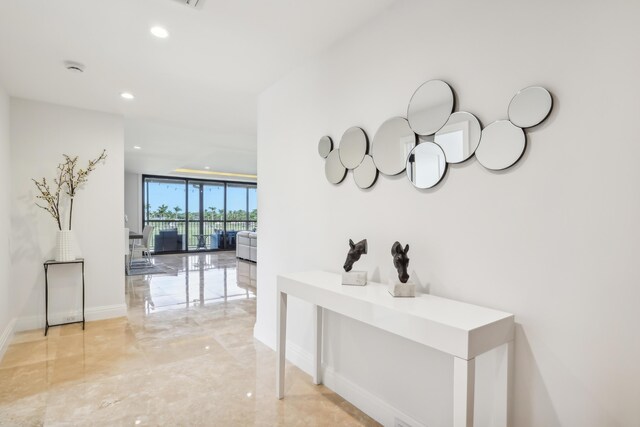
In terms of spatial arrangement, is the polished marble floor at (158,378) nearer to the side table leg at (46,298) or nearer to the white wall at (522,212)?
the side table leg at (46,298)

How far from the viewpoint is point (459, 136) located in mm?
1603

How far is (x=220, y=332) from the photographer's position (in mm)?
3459

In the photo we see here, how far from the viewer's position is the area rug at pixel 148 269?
22.5 ft

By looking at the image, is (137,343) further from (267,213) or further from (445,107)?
(445,107)

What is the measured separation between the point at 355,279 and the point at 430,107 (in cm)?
102

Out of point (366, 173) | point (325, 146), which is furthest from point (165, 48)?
point (366, 173)

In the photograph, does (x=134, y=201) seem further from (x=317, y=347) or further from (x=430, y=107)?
(x=430, y=107)

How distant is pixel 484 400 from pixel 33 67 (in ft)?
12.7

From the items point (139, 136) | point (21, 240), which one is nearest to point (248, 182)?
point (139, 136)

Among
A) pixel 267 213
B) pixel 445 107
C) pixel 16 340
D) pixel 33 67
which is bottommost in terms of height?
pixel 16 340

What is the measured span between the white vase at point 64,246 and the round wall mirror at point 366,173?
3297mm

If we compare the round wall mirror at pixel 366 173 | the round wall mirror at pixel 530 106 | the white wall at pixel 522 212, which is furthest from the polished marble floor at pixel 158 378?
the round wall mirror at pixel 530 106

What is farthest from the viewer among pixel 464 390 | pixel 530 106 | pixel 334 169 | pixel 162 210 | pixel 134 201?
pixel 162 210

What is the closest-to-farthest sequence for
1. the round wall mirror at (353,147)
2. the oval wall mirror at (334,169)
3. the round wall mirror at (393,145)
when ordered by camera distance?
the round wall mirror at (393,145), the round wall mirror at (353,147), the oval wall mirror at (334,169)
